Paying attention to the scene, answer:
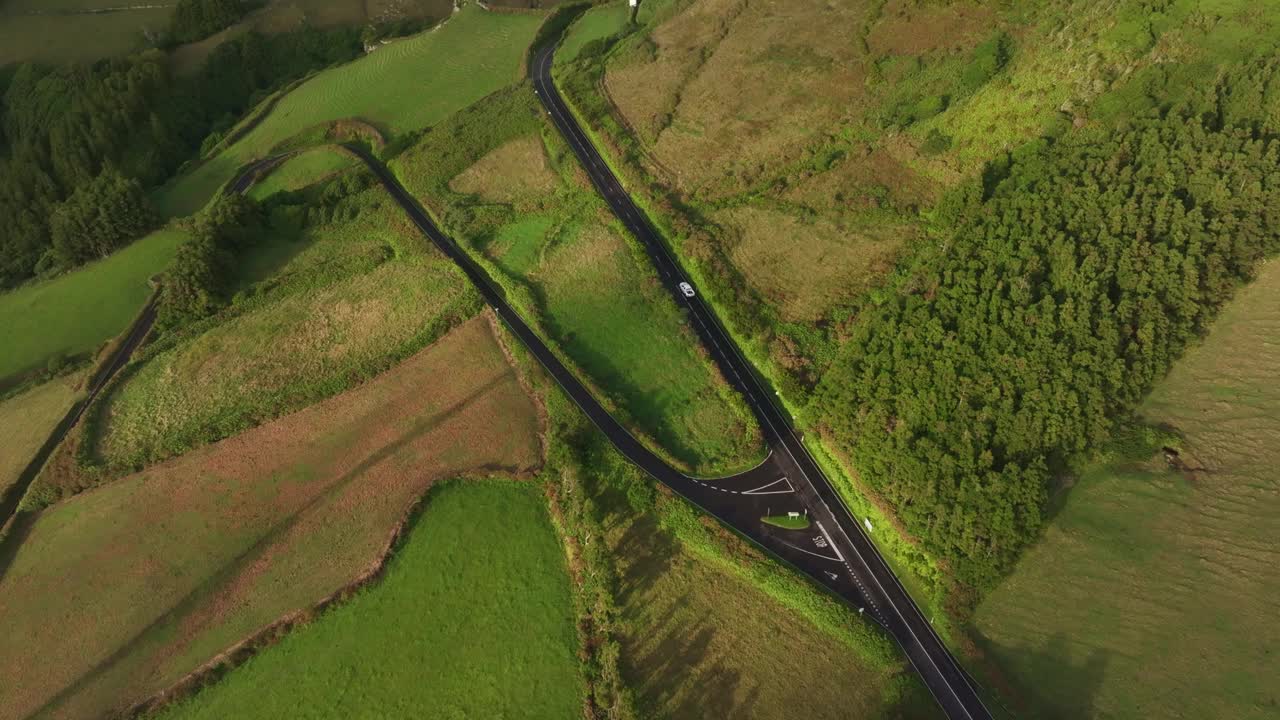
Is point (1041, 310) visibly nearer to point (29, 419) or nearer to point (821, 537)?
point (821, 537)

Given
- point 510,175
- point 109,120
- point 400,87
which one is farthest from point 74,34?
point 510,175

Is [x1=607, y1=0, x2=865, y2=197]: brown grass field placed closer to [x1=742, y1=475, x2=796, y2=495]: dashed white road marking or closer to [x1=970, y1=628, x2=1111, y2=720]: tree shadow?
[x1=742, y1=475, x2=796, y2=495]: dashed white road marking

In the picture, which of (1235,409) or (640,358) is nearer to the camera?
(1235,409)

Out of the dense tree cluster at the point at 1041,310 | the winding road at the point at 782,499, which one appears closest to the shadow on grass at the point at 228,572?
the winding road at the point at 782,499

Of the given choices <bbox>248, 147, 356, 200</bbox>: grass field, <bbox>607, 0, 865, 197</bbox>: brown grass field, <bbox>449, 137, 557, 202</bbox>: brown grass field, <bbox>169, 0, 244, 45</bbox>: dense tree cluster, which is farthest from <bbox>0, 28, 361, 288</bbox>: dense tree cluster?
<bbox>607, 0, 865, 197</bbox>: brown grass field

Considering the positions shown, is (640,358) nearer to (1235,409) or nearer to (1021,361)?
(1021,361)

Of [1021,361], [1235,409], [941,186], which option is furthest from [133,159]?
[1235,409]
